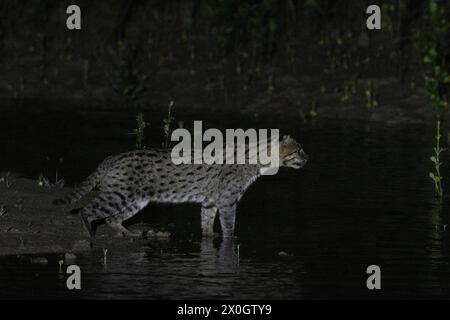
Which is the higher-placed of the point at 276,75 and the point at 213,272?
the point at 276,75

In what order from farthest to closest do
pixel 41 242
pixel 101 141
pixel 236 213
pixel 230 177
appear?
pixel 101 141 → pixel 236 213 → pixel 230 177 → pixel 41 242

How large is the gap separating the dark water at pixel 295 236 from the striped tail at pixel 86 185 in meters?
1.24

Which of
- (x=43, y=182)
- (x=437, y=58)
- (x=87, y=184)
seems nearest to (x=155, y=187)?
(x=87, y=184)

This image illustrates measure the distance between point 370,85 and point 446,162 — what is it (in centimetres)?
1031

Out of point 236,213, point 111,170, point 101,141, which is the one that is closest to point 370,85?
point 101,141

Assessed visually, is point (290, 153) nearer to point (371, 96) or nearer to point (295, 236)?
point (295, 236)

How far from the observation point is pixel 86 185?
60.6ft

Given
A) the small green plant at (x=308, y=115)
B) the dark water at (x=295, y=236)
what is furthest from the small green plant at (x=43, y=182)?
the small green plant at (x=308, y=115)

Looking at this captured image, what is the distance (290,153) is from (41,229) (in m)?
3.75

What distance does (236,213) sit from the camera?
66.5 feet

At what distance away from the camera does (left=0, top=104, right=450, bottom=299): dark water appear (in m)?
15.1

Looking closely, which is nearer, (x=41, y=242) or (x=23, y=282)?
(x=23, y=282)

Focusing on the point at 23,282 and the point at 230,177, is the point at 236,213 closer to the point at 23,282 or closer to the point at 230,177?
the point at 230,177

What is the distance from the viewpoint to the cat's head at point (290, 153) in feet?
63.3
